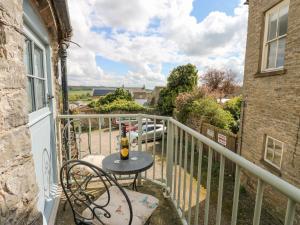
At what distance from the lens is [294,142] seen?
3.54 metres

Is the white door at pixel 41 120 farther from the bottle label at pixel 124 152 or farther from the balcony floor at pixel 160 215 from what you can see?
the bottle label at pixel 124 152

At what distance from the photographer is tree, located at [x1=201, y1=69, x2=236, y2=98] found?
1845 centimetres

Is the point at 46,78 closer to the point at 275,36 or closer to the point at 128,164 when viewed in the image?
the point at 128,164

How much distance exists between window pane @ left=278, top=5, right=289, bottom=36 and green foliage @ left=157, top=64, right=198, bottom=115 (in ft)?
25.4

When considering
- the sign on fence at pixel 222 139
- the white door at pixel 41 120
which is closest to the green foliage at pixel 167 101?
the sign on fence at pixel 222 139

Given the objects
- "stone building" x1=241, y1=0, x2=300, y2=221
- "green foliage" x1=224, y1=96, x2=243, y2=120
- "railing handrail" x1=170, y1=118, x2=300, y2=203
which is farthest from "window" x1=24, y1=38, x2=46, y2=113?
"green foliage" x1=224, y1=96, x2=243, y2=120

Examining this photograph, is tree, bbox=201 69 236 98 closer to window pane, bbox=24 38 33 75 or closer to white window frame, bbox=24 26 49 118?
white window frame, bbox=24 26 49 118

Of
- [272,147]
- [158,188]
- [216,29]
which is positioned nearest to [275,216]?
[272,147]

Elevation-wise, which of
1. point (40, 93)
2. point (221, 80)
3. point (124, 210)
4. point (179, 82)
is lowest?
point (124, 210)

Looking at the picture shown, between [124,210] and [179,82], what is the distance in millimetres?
10978

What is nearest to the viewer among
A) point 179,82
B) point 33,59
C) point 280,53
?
point 33,59

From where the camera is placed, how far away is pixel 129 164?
206cm

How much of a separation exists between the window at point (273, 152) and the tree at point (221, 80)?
14.7 m

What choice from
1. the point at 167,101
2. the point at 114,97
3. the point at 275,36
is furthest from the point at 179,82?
the point at 275,36
